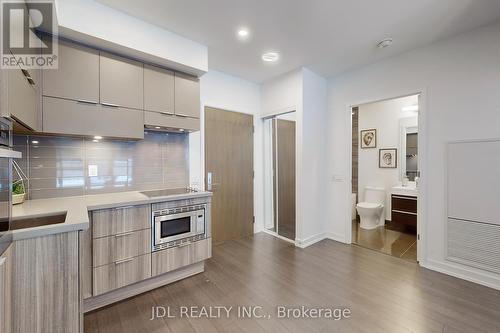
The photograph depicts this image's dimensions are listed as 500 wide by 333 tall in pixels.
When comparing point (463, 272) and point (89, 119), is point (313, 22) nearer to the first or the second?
point (89, 119)

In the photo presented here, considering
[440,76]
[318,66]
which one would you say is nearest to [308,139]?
[318,66]

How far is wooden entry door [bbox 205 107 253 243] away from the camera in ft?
10.9

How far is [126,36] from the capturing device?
2.05 metres

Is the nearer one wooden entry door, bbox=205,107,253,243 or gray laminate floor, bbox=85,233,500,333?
gray laminate floor, bbox=85,233,500,333

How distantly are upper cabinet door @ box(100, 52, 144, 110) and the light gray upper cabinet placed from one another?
47 centimetres

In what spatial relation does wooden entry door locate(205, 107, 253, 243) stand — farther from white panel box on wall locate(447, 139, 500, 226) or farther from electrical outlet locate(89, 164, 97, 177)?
white panel box on wall locate(447, 139, 500, 226)

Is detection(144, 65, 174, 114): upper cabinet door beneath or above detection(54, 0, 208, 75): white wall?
beneath

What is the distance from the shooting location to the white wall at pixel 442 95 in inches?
88.4

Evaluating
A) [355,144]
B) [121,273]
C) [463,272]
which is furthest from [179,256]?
[355,144]

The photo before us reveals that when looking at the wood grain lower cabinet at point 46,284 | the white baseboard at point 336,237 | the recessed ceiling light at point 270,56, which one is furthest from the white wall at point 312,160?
the wood grain lower cabinet at point 46,284

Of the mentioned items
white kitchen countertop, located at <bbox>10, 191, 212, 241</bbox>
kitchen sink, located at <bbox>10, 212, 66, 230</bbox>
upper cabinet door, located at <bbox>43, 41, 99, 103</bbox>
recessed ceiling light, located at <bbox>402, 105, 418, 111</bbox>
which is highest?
recessed ceiling light, located at <bbox>402, 105, 418, 111</bbox>

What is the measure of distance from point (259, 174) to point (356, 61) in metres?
2.28

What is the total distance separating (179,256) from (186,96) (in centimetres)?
183

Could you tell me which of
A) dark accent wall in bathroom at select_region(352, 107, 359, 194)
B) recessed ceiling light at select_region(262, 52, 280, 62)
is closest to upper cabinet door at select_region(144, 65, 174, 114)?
recessed ceiling light at select_region(262, 52, 280, 62)
